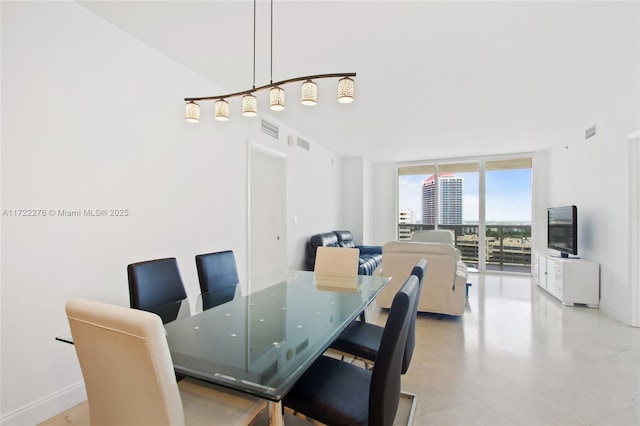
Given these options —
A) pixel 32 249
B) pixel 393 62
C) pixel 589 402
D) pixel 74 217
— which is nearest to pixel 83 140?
pixel 74 217

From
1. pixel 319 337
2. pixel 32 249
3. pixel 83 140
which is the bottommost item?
pixel 319 337

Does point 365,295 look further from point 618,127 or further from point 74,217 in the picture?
point 618,127

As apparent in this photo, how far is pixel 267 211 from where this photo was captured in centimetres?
454

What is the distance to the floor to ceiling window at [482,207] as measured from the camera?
6.61m

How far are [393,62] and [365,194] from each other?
4.76 metres

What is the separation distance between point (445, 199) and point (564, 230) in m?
2.70

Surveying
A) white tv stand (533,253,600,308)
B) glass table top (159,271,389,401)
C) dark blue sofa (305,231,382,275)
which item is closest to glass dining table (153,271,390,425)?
glass table top (159,271,389,401)

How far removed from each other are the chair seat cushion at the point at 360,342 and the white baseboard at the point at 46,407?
180cm

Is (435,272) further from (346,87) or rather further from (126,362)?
(126,362)

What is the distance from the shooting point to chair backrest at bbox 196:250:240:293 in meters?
2.41

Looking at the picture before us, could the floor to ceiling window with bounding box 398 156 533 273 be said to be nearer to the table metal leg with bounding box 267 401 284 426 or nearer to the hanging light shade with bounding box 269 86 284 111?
the hanging light shade with bounding box 269 86 284 111

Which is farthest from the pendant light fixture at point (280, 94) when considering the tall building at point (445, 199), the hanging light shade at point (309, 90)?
the tall building at point (445, 199)

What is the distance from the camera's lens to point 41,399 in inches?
74.4

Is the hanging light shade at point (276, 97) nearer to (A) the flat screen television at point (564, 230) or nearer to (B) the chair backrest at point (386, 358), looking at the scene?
(B) the chair backrest at point (386, 358)
